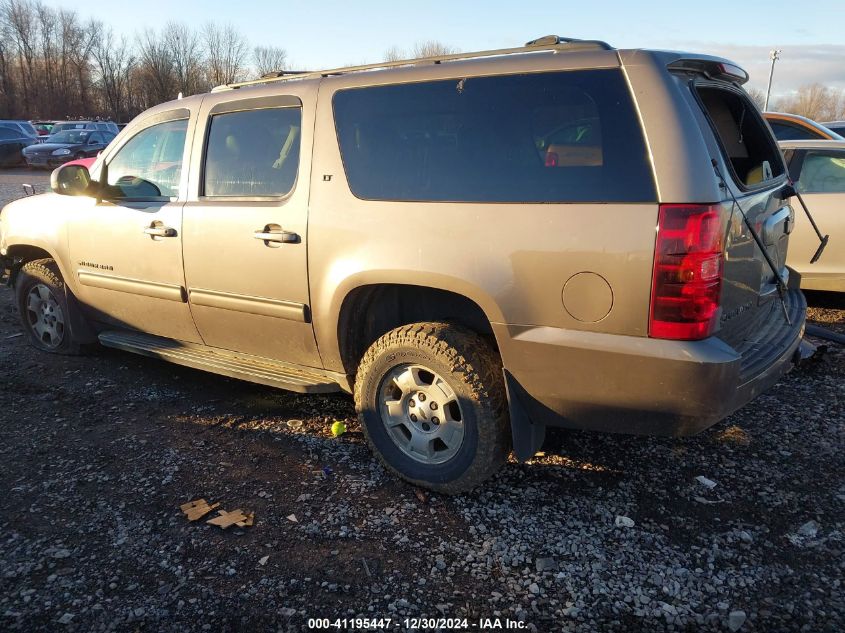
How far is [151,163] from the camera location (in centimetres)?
436

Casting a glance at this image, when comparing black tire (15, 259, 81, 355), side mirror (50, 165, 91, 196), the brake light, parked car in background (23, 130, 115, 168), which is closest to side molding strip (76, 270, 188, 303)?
black tire (15, 259, 81, 355)

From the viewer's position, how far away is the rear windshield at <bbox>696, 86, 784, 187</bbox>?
124 inches

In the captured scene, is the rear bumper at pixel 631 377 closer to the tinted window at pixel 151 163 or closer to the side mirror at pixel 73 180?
the tinted window at pixel 151 163

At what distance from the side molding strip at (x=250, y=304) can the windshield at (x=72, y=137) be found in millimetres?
24928

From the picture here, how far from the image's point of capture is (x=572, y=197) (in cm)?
265

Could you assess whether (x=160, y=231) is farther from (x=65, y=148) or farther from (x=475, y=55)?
(x=65, y=148)

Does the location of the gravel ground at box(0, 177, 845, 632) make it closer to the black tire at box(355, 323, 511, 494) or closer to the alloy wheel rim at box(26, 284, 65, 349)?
the black tire at box(355, 323, 511, 494)

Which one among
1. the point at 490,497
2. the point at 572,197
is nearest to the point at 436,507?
the point at 490,497

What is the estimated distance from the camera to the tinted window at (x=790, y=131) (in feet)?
26.6

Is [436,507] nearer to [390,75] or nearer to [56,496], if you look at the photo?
[56,496]

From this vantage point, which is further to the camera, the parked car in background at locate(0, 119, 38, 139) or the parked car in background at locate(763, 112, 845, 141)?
the parked car in background at locate(0, 119, 38, 139)

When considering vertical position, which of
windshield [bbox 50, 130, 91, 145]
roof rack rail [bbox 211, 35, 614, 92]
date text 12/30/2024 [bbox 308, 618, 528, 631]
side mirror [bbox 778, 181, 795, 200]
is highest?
windshield [bbox 50, 130, 91, 145]

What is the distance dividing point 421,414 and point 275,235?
125 cm

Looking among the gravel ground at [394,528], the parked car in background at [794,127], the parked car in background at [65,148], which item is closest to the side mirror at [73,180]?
the gravel ground at [394,528]
